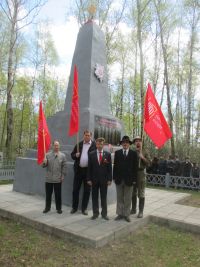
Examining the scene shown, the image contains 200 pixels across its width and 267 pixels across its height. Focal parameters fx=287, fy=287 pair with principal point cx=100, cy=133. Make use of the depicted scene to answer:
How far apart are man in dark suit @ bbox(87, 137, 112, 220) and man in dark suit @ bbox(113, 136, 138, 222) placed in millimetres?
190

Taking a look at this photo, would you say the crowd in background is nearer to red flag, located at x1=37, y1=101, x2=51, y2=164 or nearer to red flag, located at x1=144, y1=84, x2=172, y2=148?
red flag, located at x1=144, y1=84, x2=172, y2=148

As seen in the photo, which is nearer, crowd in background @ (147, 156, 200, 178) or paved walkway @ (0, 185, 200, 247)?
paved walkway @ (0, 185, 200, 247)

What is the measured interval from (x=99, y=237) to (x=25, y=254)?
1230 mm

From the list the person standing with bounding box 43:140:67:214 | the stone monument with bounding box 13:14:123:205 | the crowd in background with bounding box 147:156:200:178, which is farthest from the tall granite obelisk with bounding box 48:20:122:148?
the crowd in background with bounding box 147:156:200:178

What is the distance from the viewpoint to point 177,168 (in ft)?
45.1

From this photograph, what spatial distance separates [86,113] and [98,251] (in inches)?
156

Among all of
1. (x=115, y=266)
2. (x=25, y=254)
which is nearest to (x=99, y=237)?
(x=115, y=266)

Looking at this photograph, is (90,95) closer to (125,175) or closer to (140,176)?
(140,176)

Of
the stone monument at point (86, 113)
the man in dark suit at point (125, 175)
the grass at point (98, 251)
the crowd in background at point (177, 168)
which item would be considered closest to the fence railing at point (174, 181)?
the crowd in background at point (177, 168)

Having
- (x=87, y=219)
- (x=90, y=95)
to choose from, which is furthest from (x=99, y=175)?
(x=90, y=95)

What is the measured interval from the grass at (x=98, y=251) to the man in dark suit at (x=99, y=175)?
2.90 ft

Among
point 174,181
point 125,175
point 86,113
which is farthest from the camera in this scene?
point 174,181

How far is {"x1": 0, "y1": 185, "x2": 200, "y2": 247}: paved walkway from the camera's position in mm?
5115

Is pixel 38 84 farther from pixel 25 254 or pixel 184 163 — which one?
pixel 25 254
